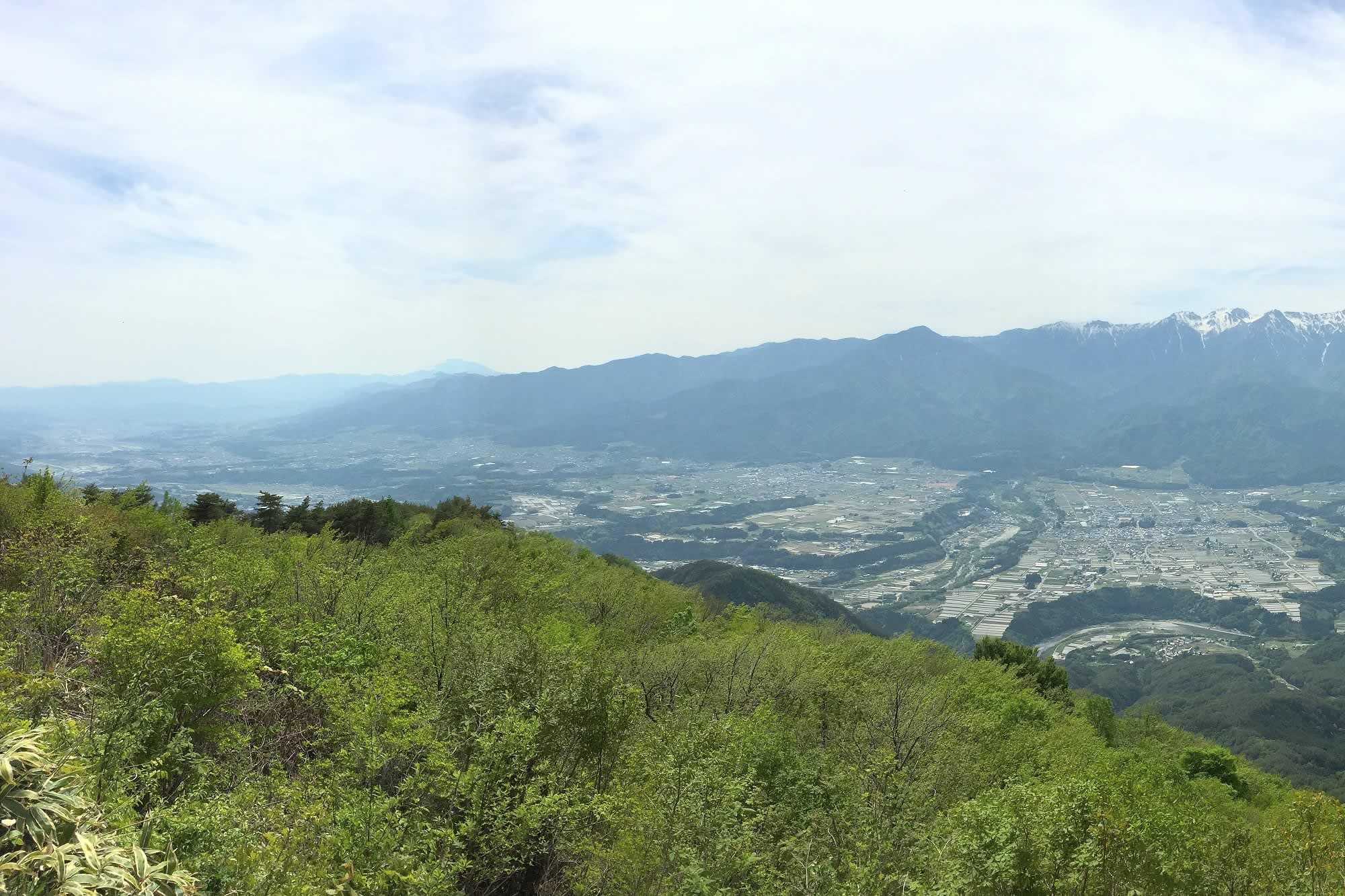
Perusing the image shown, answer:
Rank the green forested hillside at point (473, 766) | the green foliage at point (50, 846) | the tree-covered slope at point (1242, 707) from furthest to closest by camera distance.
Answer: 1. the tree-covered slope at point (1242, 707)
2. the green forested hillside at point (473, 766)
3. the green foliage at point (50, 846)

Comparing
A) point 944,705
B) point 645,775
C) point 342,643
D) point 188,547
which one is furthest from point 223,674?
point 944,705

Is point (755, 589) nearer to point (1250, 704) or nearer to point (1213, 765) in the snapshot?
point (1250, 704)

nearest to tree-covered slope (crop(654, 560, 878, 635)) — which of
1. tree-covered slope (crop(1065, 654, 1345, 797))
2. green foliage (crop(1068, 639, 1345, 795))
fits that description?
tree-covered slope (crop(1065, 654, 1345, 797))

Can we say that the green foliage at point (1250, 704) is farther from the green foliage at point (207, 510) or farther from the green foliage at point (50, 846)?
the green foliage at point (207, 510)

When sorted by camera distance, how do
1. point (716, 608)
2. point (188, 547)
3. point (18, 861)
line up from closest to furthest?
1. point (18, 861)
2. point (188, 547)
3. point (716, 608)

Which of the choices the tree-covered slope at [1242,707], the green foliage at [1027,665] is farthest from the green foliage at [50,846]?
the tree-covered slope at [1242,707]

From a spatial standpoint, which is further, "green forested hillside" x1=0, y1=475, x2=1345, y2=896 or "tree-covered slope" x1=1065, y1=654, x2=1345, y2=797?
"tree-covered slope" x1=1065, y1=654, x2=1345, y2=797

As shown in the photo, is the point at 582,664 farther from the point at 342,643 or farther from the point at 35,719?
the point at 35,719

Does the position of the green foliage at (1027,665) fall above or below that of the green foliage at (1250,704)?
above

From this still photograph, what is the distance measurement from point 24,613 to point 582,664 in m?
14.9

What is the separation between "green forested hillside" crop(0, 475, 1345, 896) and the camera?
11148 mm

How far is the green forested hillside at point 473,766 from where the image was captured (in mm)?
11148

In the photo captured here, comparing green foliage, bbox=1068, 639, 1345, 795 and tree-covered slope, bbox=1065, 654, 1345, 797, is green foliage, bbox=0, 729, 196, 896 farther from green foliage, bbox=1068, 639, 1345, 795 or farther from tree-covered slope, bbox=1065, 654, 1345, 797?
tree-covered slope, bbox=1065, 654, 1345, 797

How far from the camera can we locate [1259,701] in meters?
102
